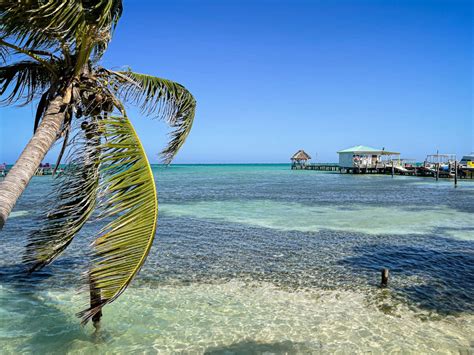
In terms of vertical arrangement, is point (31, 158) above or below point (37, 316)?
above

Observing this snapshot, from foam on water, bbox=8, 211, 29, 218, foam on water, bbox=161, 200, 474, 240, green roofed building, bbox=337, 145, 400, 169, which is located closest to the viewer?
foam on water, bbox=161, 200, 474, 240

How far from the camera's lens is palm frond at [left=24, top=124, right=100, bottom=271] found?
4387mm

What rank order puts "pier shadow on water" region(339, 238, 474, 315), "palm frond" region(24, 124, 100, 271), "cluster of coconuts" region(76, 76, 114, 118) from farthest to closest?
"pier shadow on water" region(339, 238, 474, 315) < "cluster of coconuts" region(76, 76, 114, 118) < "palm frond" region(24, 124, 100, 271)

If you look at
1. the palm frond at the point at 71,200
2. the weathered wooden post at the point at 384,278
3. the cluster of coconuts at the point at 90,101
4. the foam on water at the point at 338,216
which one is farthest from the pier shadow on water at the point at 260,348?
the foam on water at the point at 338,216

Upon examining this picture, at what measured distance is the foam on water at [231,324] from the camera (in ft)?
21.2

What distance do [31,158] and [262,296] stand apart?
6252mm

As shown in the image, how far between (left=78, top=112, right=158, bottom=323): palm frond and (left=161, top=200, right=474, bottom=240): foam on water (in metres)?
14.0

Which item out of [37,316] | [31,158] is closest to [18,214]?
[37,316]

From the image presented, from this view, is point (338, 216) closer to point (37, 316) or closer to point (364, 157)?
point (37, 316)

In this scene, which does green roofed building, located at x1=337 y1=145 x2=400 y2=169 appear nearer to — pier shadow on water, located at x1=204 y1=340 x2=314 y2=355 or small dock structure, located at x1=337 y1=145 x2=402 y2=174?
small dock structure, located at x1=337 y1=145 x2=402 y2=174

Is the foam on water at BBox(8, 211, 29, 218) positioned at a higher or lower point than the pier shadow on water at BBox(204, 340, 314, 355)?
higher

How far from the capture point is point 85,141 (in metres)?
4.34

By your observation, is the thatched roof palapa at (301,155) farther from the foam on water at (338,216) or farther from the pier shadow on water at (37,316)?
the pier shadow on water at (37,316)

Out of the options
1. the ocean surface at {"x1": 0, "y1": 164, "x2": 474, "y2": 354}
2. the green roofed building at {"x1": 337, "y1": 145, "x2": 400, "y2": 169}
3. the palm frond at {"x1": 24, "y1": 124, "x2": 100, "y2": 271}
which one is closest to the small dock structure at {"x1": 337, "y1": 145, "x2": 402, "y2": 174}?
the green roofed building at {"x1": 337, "y1": 145, "x2": 400, "y2": 169}
